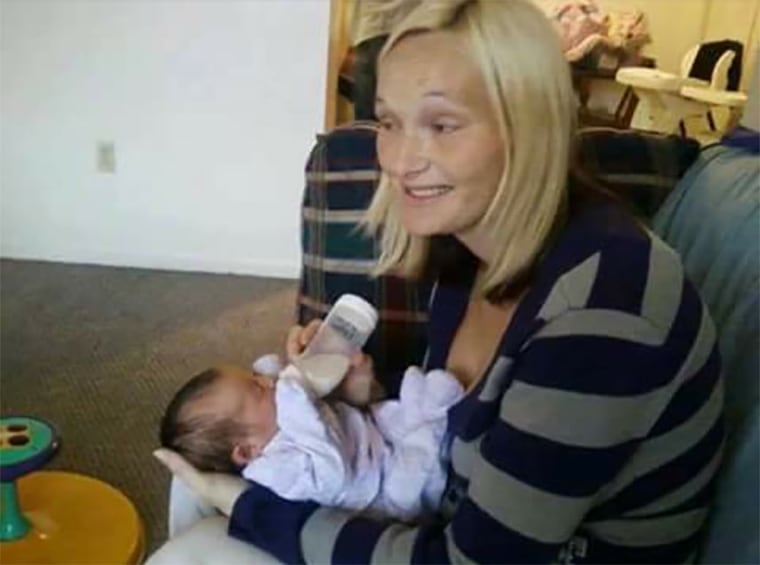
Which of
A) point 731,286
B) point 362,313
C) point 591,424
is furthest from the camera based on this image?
point 362,313

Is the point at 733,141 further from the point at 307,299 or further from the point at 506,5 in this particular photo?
the point at 307,299

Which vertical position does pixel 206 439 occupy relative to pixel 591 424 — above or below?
below

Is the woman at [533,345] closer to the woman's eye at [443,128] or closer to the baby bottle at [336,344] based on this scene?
the woman's eye at [443,128]

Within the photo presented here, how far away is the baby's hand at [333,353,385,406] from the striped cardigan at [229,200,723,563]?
316mm

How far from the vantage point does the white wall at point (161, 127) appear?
3.03 metres

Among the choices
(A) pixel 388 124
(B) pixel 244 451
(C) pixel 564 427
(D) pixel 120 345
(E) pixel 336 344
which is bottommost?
(D) pixel 120 345

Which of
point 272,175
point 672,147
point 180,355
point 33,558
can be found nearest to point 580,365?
point 672,147

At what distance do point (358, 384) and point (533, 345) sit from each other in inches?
18.3

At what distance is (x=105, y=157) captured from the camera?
3201mm

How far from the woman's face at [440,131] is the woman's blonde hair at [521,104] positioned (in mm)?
12

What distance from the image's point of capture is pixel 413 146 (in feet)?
3.24

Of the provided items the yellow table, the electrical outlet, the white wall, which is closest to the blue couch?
the yellow table

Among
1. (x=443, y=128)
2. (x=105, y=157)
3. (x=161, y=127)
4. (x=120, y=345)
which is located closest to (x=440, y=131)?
(x=443, y=128)

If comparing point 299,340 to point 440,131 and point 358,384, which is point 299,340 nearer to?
point 358,384
